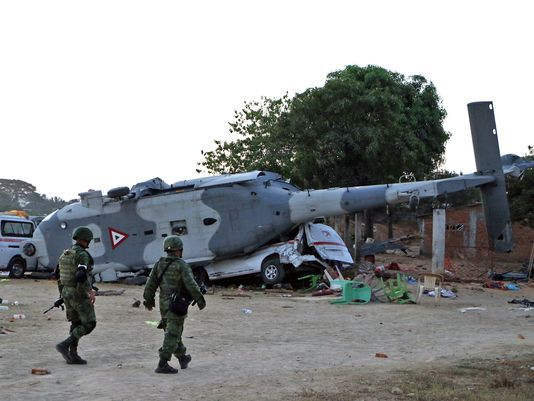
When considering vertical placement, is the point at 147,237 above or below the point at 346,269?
above

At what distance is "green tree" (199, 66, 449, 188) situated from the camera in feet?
87.5

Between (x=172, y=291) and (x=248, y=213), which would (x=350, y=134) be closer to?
(x=248, y=213)

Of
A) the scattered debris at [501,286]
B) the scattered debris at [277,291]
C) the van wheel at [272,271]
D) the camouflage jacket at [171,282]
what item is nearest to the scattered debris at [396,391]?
the camouflage jacket at [171,282]

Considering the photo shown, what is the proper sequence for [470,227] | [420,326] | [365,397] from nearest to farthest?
1. [365,397]
2. [420,326]
3. [470,227]

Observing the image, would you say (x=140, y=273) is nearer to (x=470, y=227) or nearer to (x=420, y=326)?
(x=420, y=326)

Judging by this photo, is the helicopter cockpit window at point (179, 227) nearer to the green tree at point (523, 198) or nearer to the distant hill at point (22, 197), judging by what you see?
the green tree at point (523, 198)

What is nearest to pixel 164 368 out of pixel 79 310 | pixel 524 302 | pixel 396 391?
pixel 79 310

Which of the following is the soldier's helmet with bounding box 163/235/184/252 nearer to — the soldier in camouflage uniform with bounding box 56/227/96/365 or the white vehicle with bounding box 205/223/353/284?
the soldier in camouflage uniform with bounding box 56/227/96/365

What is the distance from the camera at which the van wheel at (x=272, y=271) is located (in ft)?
62.1

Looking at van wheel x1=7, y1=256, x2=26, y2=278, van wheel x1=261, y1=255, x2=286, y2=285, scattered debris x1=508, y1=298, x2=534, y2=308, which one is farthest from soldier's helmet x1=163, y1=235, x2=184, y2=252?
van wheel x1=7, y1=256, x2=26, y2=278

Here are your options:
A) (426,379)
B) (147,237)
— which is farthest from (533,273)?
(426,379)

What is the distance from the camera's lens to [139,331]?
34.7 ft

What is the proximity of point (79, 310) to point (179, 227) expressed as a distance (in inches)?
470

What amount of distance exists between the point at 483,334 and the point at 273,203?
888cm
